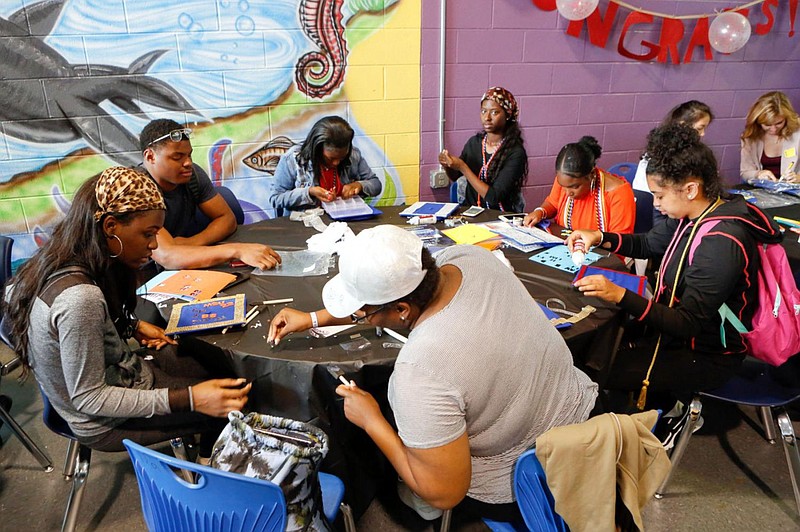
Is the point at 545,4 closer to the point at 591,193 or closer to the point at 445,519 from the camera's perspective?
the point at 591,193

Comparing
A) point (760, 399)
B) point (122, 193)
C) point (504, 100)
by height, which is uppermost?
point (504, 100)

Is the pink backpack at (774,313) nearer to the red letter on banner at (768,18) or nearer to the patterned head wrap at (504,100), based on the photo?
the patterned head wrap at (504,100)

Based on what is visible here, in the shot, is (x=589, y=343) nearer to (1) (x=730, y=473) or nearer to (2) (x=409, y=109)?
(1) (x=730, y=473)

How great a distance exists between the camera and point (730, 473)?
2070 millimetres

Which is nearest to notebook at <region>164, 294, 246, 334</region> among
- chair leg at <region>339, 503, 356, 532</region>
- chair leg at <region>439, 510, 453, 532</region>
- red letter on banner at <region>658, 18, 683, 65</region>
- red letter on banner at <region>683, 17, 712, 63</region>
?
chair leg at <region>339, 503, 356, 532</region>

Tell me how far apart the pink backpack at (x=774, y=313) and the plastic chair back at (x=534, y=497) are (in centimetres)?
101

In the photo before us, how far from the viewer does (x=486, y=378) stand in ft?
3.52

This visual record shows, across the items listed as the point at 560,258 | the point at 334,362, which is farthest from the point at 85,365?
the point at 560,258

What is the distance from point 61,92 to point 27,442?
6.69ft

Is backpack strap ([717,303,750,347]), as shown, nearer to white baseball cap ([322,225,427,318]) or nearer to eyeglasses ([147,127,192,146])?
white baseball cap ([322,225,427,318])

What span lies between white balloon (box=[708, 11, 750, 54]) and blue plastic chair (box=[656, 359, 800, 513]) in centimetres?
287

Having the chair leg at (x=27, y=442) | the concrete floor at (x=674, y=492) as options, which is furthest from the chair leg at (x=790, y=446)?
the chair leg at (x=27, y=442)

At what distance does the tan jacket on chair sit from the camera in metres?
1.06

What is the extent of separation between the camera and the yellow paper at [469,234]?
231 cm
